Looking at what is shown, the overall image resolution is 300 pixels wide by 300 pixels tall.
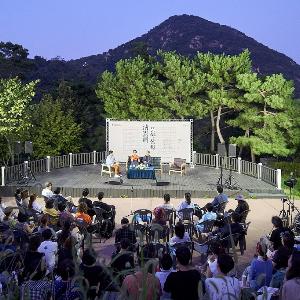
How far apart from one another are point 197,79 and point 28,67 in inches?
772

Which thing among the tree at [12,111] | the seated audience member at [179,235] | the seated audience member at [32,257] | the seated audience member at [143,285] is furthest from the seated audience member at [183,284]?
the tree at [12,111]

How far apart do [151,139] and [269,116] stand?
16.3ft

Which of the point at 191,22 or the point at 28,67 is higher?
the point at 191,22

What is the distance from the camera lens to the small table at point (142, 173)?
2027 centimetres

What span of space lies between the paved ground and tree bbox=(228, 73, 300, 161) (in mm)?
5747

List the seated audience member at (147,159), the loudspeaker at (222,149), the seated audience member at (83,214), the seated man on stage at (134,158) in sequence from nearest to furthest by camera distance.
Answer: the seated audience member at (83,214), the loudspeaker at (222,149), the seated man on stage at (134,158), the seated audience member at (147,159)

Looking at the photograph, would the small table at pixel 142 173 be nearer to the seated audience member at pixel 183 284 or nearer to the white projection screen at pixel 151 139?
the white projection screen at pixel 151 139

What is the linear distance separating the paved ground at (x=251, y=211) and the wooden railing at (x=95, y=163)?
5.45 feet

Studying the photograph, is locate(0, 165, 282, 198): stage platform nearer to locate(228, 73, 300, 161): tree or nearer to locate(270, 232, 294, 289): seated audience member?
locate(228, 73, 300, 161): tree

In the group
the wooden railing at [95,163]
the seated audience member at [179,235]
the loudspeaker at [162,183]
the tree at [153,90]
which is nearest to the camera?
the seated audience member at [179,235]

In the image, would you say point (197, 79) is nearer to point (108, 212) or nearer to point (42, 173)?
point (42, 173)

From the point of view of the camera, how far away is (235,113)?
2698 cm

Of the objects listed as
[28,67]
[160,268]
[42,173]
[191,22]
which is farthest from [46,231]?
[191,22]

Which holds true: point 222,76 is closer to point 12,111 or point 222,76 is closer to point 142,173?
point 142,173
